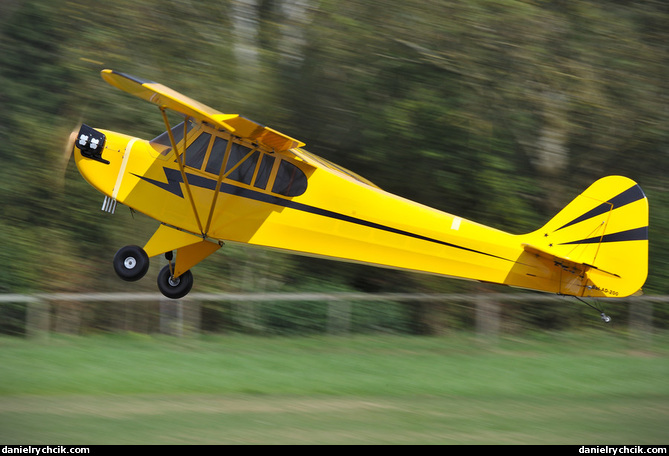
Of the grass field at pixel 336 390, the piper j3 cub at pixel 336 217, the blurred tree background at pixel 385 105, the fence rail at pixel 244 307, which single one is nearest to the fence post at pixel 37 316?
the fence rail at pixel 244 307

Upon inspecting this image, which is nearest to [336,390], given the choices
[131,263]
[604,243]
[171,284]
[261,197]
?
[171,284]

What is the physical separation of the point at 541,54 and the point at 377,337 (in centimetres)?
694

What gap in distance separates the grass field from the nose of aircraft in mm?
2832

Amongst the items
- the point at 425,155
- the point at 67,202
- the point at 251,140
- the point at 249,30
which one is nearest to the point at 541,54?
the point at 425,155

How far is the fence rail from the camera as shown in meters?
14.6

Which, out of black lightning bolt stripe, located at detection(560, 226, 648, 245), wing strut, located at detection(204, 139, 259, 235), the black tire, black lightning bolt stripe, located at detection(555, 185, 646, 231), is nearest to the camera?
wing strut, located at detection(204, 139, 259, 235)

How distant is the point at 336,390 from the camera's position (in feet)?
36.9

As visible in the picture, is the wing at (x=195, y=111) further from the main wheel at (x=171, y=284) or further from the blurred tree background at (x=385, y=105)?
the blurred tree background at (x=385, y=105)

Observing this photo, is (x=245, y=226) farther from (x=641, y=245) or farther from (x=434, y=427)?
(x=641, y=245)

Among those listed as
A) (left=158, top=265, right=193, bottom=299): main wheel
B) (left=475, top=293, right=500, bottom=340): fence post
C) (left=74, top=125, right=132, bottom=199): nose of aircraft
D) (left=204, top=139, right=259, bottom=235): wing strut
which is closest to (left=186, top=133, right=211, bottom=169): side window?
(left=204, top=139, right=259, bottom=235): wing strut

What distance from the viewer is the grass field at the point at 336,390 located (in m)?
8.68

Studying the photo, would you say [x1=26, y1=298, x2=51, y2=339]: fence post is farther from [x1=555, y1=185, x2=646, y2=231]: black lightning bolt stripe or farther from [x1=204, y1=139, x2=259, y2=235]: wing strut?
[x1=555, y1=185, x2=646, y2=231]: black lightning bolt stripe
